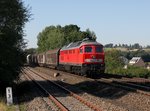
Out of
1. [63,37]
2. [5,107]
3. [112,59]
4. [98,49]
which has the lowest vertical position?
[5,107]

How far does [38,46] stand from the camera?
148m

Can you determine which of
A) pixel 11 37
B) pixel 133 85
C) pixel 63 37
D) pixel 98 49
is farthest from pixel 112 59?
pixel 11 37

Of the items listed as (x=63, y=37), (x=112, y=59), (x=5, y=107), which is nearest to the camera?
(x=5, y=107)

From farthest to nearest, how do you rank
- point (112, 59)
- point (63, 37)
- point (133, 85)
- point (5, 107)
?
point (63, 37), point (112, 59), point (133, 85), point (5, 107)

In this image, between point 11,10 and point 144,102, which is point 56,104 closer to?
point 144,102

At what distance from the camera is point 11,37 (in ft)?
79.4

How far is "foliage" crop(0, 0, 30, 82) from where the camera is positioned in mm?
23672

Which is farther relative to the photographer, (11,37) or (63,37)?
(63,37)

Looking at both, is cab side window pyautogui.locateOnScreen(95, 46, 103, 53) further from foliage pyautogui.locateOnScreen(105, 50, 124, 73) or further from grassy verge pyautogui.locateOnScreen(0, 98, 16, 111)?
foliage pyautogui.locateOnScreen(105, 50, 124, 73)

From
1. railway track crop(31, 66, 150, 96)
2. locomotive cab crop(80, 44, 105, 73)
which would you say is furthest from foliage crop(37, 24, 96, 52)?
railway track crop(31, 66, 150, 96)

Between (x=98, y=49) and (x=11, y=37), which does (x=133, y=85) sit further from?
(x=98, y=49)

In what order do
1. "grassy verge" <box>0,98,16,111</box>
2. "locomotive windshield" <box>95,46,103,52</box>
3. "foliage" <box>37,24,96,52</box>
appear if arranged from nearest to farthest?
1. "grassy verge" <box>0,98,16,111</box>
2. "locomotive windshield" <box>95,46,103,52</box>
3. "foliage" <box>37,24,96,52</box>

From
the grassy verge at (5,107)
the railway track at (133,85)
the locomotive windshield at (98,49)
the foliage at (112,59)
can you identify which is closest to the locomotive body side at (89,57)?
the locomotive windshield at (98,49)

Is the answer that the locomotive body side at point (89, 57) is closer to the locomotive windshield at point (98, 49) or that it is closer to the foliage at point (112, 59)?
the locomotive windshield at point (98, 49)
